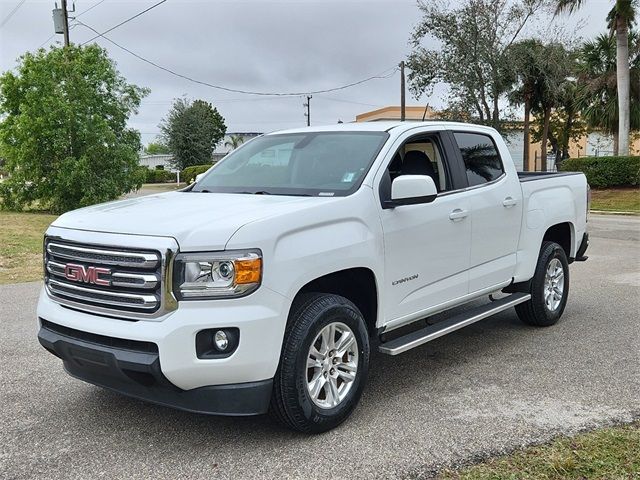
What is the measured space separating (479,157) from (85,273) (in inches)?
139

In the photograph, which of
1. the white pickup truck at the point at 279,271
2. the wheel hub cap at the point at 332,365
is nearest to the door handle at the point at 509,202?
the white pickup truck at the point at 279,271

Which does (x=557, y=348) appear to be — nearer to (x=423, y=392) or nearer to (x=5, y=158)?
(x=423, y=392)

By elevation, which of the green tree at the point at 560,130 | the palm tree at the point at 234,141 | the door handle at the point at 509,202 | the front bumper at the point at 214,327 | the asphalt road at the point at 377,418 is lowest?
the asphalt road at the point at 377,418

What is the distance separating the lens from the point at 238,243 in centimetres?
336

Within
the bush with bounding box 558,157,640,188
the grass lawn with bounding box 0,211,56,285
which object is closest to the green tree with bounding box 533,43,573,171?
the bush with bounding box 558,157,640,188

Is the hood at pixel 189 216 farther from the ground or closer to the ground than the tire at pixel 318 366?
farther from the ground

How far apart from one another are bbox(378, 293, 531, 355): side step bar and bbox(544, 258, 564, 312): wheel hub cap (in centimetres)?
40

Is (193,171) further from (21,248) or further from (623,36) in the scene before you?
(21,248)

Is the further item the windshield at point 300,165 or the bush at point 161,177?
the bush at point 161,177

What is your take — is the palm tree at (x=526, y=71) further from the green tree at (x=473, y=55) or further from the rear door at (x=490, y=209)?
the rear door at (x=490, y=209)

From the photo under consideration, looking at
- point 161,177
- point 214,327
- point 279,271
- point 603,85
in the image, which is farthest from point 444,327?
point 161,177

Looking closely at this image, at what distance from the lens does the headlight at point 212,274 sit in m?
3.33

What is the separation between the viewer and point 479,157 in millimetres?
5629

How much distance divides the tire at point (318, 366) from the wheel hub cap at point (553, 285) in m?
2.96
